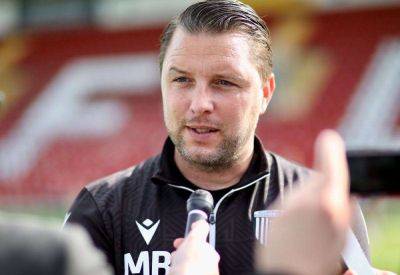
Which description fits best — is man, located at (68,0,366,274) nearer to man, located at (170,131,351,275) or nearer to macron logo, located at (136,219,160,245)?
macron logo, located at (136,219,160,245)

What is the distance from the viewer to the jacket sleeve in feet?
7.61

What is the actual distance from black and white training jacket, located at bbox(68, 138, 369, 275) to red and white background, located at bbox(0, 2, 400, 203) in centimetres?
1027

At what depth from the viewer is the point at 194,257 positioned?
4.00 feet

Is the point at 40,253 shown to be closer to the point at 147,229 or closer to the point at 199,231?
the point at 199,231

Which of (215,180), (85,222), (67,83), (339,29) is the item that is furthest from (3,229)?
(67,83)

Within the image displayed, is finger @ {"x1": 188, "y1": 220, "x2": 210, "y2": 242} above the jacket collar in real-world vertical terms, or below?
below

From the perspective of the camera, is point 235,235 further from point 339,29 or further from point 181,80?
point 339,29

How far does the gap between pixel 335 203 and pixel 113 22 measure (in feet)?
61.0

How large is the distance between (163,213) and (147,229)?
0.07 m

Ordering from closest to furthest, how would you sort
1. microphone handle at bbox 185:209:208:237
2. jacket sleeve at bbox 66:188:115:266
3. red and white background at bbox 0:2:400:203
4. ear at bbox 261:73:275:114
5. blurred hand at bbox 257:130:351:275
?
blurred hand at bbox 257:130:351:275, microphone handle at bbox 185:209:208:237, jacket sleeve at bbox 66:188:115:266, ear at bbox 261:73:275:114, red and white background at bbox 0:2:400:203

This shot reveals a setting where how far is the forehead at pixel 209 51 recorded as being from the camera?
93.7 inches

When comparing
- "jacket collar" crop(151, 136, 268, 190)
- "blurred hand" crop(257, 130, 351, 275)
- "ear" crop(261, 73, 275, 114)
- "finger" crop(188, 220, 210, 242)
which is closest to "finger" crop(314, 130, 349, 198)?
"blurred hand" crop(257, 130, 351, 275)

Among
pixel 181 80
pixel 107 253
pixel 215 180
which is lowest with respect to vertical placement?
pixel 107 253

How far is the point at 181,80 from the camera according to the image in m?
2.38
